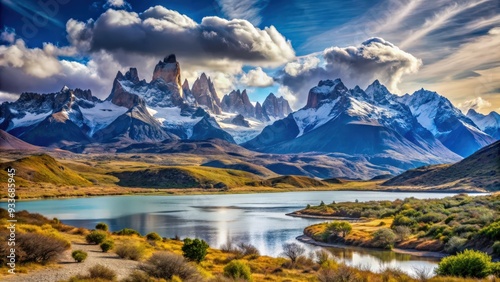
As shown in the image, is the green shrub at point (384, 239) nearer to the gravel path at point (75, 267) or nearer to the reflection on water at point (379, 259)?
the reflection on water at point (379, 259)

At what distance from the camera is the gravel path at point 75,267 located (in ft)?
82.8

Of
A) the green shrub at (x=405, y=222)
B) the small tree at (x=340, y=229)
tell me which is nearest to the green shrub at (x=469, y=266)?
the small tree at (x=340, y=229)

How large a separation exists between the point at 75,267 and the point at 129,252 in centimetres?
682

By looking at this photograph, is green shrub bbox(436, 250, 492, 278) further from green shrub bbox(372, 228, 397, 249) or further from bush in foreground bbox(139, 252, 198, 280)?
green shrub bbox(372, 228, 397, 249)

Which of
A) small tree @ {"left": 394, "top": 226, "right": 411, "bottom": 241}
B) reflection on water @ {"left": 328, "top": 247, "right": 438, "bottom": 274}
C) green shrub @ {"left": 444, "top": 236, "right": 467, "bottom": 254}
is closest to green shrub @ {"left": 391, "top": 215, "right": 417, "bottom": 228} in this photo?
small tree @ {"left": 394, "top": 226, "right": 411, "bottom": 241}

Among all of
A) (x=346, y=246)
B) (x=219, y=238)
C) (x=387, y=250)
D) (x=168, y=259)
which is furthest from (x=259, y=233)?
(x=168, y=259)

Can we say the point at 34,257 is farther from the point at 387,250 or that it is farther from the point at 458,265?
the point at 387,250

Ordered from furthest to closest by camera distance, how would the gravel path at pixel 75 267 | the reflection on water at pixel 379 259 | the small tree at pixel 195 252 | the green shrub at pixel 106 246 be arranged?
the reflection on water at pixel 379 259, the small tree at pixel 195 252, the green shrub at pixel 106 246, the gravel path at pixel 75 267

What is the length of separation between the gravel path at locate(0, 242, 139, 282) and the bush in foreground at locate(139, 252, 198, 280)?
2.16 meters

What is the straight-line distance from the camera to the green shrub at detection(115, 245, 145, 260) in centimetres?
3588

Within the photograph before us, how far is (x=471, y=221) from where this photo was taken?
65188 mm

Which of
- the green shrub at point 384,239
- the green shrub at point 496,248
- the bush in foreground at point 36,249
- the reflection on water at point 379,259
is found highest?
the bush in foreground at point 36,249

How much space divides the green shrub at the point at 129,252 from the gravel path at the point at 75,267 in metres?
0.44

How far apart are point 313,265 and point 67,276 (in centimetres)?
2500
